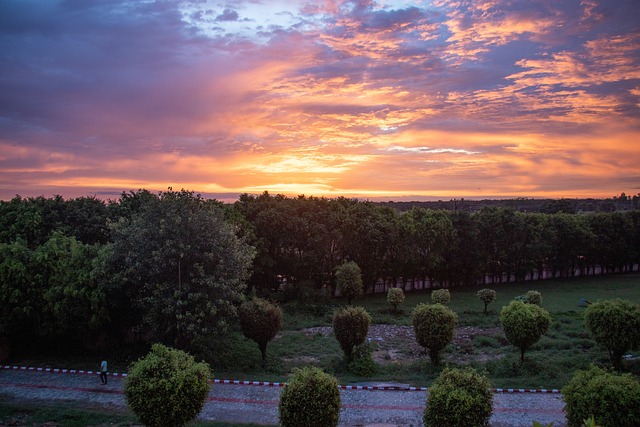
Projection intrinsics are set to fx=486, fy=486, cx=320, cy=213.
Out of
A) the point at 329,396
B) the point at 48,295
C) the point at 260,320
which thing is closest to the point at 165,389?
the point at 329,396

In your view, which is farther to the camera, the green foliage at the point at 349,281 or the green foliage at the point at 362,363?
the green foliage at the point at 349,281

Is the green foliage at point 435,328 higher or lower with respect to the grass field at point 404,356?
higher

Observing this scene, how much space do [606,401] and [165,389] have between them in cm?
1073

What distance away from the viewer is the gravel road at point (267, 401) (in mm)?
14930

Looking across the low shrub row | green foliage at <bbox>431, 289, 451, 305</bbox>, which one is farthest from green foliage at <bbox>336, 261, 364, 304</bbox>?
the low shrub row

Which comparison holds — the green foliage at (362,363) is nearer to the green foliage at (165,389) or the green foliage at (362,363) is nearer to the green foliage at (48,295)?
the green foliage at (165,389)

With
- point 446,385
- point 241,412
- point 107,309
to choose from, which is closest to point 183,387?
point 241,412

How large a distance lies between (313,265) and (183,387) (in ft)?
84.6

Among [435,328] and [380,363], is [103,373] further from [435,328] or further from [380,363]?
[435,328]

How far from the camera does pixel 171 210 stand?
20672 millimetres

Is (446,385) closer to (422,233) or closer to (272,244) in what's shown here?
(272,244)

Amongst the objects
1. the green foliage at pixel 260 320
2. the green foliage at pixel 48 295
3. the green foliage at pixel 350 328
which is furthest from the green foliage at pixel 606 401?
the green foliage at pixel 48 295

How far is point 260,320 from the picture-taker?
68.7ft

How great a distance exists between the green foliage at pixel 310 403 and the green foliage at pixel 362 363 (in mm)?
7409
